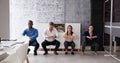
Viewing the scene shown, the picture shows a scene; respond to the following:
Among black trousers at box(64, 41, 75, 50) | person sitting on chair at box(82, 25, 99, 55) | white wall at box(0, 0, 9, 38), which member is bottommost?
black trousers at box(64, 41, 75, 50)

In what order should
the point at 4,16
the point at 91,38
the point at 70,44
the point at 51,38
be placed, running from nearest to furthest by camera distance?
the point at 4,16 → the point at 91,38 → the point at 51,38 → the point at 70,44

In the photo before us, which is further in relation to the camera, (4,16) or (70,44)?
(70,44)

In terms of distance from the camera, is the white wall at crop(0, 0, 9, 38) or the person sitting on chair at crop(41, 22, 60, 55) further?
the person sitting on chair at crop(41, 22, 60, 55)

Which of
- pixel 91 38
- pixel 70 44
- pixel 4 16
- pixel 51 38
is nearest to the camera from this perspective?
pixel 4 16

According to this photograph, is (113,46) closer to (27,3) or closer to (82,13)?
(82,13)

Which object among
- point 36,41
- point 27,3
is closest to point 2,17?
point 36,41

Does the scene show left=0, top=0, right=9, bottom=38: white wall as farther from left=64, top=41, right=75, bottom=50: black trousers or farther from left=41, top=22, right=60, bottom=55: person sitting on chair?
left=64, top=41, right=75, bottom=50: black trousers

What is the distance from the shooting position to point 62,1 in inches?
A: 376

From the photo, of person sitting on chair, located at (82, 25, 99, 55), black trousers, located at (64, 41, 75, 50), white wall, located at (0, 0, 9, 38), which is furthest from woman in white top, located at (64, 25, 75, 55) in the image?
white wall, located at (0, 0, 9, 38)

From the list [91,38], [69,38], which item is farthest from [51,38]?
[91,38]

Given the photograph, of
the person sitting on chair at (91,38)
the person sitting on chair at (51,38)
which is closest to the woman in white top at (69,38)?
the person sitting on chair at (51,38)

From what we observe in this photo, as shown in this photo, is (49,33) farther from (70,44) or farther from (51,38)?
(70,44)

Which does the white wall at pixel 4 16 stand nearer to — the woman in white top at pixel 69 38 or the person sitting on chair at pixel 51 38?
the person sitting on chair at pixel 51 38

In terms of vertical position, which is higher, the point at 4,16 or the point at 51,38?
the point at 4,16
